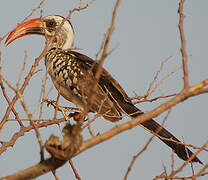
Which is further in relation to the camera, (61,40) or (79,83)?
(61,40)

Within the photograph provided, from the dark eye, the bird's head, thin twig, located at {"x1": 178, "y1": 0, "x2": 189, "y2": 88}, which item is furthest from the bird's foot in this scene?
thin twig, located at {"x1": 178, "y1": 0, "x2": 189, "y2": 88}

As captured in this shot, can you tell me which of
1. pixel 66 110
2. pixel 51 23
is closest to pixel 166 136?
pixel 66 110

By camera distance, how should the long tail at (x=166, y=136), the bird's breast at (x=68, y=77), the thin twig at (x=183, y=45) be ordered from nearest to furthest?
the thin twig at (x=183, y=45) < the long tail at (x=166, y=136) < the bird's breast at (x=68, y=77)

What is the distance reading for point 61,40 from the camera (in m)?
5.73

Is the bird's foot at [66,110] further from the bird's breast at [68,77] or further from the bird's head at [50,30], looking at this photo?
the bird's head at [50,30]

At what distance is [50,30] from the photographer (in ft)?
18.8

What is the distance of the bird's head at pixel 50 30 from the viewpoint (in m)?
5.49

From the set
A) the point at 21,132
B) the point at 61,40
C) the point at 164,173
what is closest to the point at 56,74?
the point at 61,40

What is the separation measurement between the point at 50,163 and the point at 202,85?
837 mm

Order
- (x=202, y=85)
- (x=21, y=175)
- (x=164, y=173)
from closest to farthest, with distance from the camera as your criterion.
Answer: (x=21, y=175), (x=202, y=85), (x=164, y=173)

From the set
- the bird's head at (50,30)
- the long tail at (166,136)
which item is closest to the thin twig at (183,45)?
the long tail at (166,136)

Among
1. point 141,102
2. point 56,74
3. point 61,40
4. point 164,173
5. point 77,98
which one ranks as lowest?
point 164,173

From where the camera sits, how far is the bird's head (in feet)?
18.0

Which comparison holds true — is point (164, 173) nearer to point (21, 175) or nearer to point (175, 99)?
point (175, 99)
